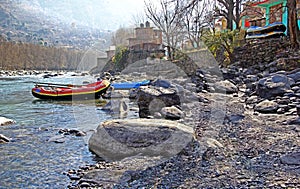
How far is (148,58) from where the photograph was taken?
3181 centimetres

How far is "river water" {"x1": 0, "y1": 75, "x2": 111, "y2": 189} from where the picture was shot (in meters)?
5.07

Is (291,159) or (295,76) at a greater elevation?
(295,76)

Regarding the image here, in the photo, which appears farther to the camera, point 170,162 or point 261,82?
point 261,82

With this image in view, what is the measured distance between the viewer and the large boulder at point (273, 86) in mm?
9188

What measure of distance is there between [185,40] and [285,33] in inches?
915

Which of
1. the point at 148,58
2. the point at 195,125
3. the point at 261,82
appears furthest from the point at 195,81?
the point at 148,58

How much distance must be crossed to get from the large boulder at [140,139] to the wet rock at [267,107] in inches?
131

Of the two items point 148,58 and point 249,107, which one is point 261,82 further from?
point 148,58

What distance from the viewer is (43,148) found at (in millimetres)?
6773

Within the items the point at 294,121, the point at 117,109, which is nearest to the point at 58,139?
the point at 117,109

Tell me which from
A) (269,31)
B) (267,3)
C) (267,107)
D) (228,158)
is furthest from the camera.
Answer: (267,3)

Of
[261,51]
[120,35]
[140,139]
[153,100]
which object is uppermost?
[120,35]

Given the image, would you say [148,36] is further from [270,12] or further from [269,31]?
[269,31]

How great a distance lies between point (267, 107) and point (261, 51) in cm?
790
